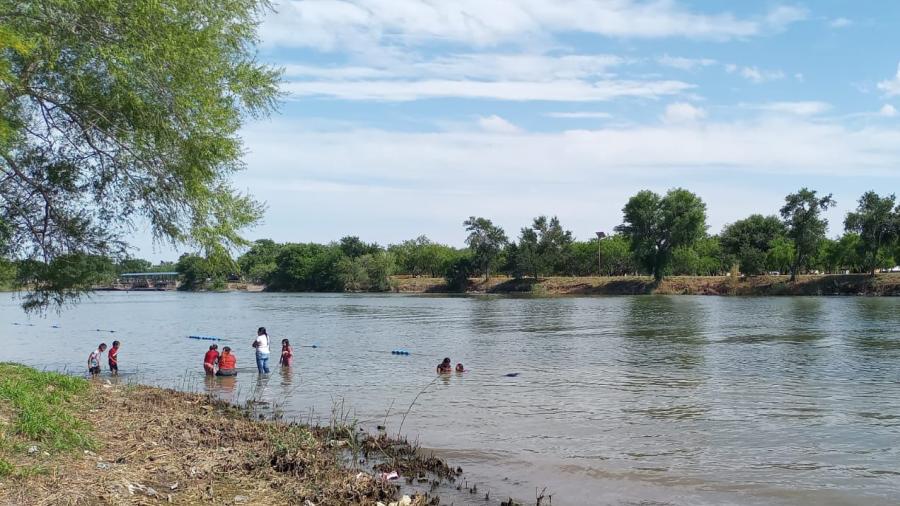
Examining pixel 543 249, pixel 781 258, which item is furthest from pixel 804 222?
pixel 543 249

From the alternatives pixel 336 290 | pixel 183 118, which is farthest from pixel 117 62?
pixel 336 290

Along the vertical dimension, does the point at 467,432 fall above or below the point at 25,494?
below

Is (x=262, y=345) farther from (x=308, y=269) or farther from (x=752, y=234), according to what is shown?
(x=308, y=269)

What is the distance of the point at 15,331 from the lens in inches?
1962

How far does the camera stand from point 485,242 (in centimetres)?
13962

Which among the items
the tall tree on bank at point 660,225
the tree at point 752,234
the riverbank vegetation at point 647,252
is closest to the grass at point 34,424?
the riverbank vegetation at point 647,252

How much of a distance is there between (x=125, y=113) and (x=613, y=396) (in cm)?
1553

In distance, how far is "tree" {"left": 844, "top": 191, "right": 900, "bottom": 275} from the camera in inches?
3501

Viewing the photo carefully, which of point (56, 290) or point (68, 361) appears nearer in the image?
point (56, 290)

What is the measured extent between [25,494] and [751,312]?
63.6 meters

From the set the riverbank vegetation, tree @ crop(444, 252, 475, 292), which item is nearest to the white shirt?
the riverbank vegetation

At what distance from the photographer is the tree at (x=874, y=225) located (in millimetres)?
88938

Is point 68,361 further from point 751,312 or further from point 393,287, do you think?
point 393,287

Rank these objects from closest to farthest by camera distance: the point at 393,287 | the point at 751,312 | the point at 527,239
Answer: the point at 751,312 < the point at 527,239 < the point at 393,287
